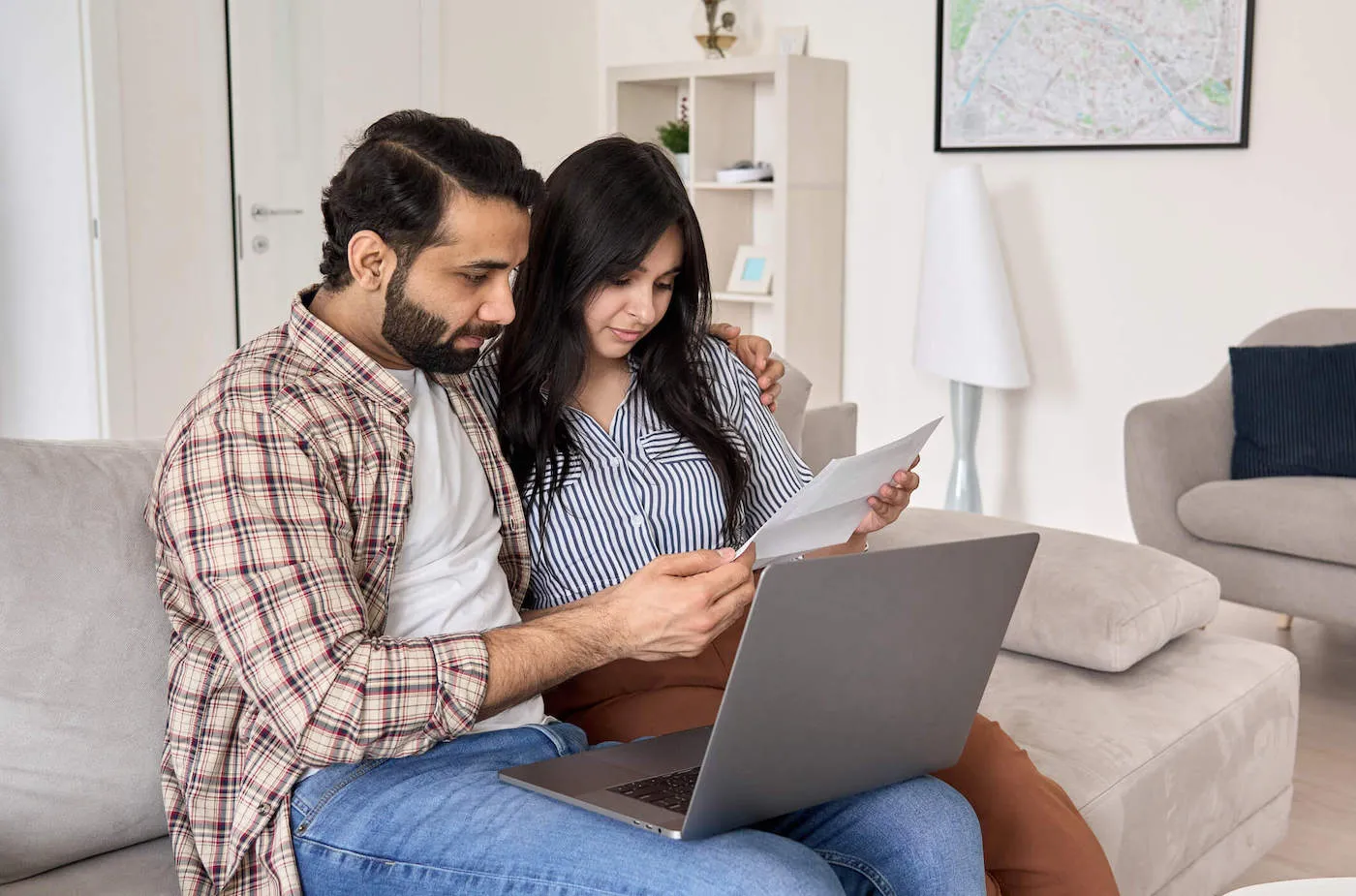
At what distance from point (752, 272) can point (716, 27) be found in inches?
32.9

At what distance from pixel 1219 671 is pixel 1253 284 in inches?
84.6

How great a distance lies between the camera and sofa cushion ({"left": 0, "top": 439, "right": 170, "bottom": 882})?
4.26ft

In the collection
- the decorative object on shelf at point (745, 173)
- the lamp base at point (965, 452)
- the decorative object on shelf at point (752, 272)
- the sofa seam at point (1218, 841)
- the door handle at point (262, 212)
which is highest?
the decorative object on shelf at point (745, 173)

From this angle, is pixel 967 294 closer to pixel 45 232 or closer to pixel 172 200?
pixel 172 200

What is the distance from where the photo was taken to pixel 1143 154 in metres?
3.97

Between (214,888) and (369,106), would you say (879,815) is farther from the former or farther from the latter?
(369,106)

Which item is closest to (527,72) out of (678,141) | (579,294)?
(678,141)

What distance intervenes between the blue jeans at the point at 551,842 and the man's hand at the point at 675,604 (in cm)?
15

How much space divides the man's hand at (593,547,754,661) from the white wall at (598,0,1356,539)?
2966 millimetres

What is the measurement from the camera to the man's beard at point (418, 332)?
1358 millimetres

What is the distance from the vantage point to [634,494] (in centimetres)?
163

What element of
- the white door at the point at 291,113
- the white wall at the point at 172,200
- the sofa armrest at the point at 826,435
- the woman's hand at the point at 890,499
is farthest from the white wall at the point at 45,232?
the woman's hand at the point at 890,499

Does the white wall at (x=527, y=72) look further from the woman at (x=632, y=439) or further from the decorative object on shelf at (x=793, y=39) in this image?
the woman at (x=632, y=439)

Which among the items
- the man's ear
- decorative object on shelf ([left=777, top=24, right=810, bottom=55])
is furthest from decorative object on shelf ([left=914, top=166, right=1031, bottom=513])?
the man's ear
